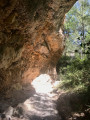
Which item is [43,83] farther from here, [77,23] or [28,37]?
[77,23]

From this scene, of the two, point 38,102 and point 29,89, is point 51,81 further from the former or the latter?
point 38,102

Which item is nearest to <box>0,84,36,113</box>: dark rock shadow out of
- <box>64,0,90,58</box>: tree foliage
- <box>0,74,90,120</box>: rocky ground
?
<box>0,74,90,120</box>: rocky ground

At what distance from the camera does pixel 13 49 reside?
5.38 metres

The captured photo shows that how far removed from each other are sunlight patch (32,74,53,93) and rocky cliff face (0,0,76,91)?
578 millimetres

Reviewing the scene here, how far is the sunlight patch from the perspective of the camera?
9312mm

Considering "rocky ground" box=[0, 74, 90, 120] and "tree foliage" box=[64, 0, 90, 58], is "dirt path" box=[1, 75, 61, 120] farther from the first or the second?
"tree foliage" box=[64, 0, 90, 58]

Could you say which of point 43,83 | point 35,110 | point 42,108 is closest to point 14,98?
point 35,110

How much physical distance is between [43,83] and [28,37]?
199 inches

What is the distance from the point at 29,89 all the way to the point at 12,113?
3.72 m

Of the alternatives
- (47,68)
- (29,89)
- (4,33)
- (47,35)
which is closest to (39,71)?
(47,68)

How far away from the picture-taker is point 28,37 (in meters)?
6.16

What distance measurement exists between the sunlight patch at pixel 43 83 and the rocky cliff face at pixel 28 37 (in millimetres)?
578

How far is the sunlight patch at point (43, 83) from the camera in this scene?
9.31 meters

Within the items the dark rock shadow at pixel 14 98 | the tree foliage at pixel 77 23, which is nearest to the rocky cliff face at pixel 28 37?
the dark rock shadow at pixel 14 98
